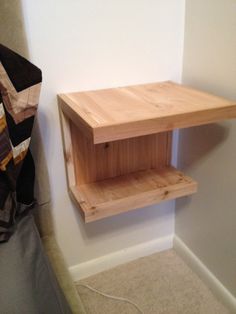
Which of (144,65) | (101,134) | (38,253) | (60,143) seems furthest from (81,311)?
(144,65)

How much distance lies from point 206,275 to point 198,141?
22.5 inches

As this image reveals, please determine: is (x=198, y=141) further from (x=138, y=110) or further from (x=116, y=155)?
(x=138, y=110)

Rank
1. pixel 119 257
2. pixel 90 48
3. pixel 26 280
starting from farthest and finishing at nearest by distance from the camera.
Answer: pixel 119 257 < pixel 90 48 < pixel 26 280

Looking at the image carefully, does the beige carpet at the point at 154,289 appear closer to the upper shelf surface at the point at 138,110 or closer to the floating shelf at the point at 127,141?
the floating shelf at the point at 127,141

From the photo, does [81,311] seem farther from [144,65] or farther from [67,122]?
[144,65]

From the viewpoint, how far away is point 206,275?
47.6 inches

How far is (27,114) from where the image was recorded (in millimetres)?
708

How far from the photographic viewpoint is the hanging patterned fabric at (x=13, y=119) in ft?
2.16

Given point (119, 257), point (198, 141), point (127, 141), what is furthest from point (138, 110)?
point (119, 257)

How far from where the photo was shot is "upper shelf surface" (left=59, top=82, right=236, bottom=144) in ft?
2.23

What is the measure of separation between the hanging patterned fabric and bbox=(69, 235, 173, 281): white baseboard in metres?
0.64

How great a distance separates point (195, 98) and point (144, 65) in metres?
0.26

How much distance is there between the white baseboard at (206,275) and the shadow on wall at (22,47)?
71 centimetres

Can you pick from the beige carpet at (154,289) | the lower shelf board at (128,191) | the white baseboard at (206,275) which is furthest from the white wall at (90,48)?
the white baseboard at (206,275)
